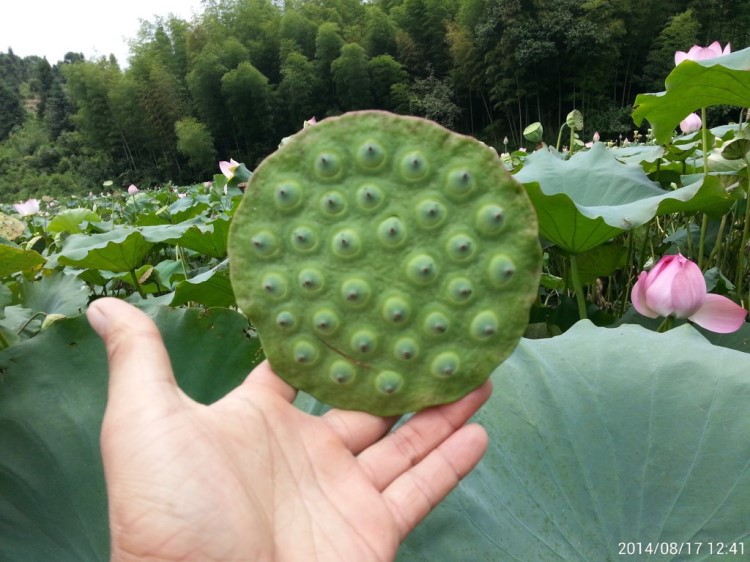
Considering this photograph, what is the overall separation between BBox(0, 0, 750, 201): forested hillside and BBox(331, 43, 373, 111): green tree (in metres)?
0.05

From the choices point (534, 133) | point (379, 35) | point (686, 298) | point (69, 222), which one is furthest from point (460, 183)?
point (379, 35)

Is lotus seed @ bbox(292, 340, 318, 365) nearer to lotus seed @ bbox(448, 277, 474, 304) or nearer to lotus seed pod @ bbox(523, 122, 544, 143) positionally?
lotus seed @ bbox(448, 277, 474, 304)

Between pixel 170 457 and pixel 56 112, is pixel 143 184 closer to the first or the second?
pixel 56 112

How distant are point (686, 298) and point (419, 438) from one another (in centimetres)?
41

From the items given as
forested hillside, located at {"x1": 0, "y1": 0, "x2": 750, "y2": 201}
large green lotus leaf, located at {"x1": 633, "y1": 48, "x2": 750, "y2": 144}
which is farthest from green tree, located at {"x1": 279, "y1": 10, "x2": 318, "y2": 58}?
large green lotus leaf, located at {"x1": 633, "y1": 48, "x2": 750, "y2": 144}

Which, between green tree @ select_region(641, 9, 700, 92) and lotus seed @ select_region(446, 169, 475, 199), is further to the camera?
green tree @ select_region(641, 9, 700, 92)

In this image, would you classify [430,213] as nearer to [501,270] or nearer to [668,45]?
[501,270]

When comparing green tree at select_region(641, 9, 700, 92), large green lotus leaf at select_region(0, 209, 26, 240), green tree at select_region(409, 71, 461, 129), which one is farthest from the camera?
green tree at select_region(409, 71, 461, 129)

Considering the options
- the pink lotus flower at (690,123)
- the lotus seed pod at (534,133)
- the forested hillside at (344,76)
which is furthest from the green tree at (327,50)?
the pink lotus flower at (690,123)

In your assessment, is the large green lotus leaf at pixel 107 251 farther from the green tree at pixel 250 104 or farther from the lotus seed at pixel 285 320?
the green tree at pixel 250 104

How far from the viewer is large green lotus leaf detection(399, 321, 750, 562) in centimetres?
50

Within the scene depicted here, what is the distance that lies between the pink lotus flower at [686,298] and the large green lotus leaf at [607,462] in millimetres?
104

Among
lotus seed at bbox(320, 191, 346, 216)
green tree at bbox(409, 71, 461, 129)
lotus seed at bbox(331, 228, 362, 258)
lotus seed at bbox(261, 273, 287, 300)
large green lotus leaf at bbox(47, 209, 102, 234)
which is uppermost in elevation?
lotus seed at bbox(320, 191, 346, 216)

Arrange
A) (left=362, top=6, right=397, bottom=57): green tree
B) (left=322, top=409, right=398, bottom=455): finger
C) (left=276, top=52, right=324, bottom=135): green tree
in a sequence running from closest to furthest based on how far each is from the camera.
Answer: (left=322, top=409, right=398, bottom=455): finger, (left=276, top=52, right=324, bottom=135): green tree, (left=362, top=6, right=397, bottom=57): green tree
